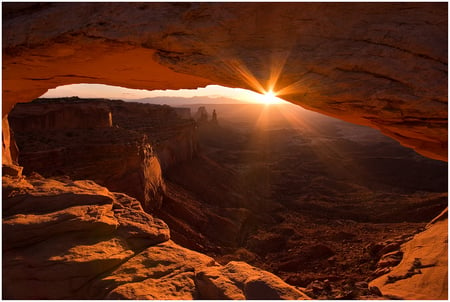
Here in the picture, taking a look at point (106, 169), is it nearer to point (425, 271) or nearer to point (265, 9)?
point (265, 9)

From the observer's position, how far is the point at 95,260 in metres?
4.09

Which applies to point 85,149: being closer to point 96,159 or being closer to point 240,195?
point 96,159

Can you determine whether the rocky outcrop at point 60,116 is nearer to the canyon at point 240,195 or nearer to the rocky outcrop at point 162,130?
the canyon at point 240,195

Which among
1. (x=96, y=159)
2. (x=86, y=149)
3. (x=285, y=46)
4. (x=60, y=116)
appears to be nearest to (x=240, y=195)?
(x=96, y=159)

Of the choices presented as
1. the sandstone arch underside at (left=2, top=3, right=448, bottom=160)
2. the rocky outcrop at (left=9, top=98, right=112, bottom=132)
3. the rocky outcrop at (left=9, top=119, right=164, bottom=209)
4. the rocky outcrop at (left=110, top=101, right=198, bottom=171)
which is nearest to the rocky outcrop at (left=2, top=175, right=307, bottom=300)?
the sandstone arch underside at (left=2, top=3, right=448, bottom=160)

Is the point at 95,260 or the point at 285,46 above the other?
the point at 285,46

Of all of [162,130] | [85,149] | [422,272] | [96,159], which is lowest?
[422,272]

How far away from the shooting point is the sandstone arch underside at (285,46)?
3963 mm

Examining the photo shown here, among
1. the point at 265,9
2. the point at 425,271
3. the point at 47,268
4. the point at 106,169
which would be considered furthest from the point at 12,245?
the point at 106,169

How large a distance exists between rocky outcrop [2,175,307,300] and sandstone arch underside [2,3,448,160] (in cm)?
283

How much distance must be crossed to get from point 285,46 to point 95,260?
→ 173 inches

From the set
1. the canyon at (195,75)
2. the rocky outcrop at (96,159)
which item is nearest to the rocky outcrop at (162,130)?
the rocky outcrop at (96,159)

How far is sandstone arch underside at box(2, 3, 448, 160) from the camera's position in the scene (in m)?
3.96

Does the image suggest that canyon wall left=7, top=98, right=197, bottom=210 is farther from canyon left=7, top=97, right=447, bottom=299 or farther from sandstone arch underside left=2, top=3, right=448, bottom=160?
sandstone arch underside left=2, top=3, right=448, bottom=160
